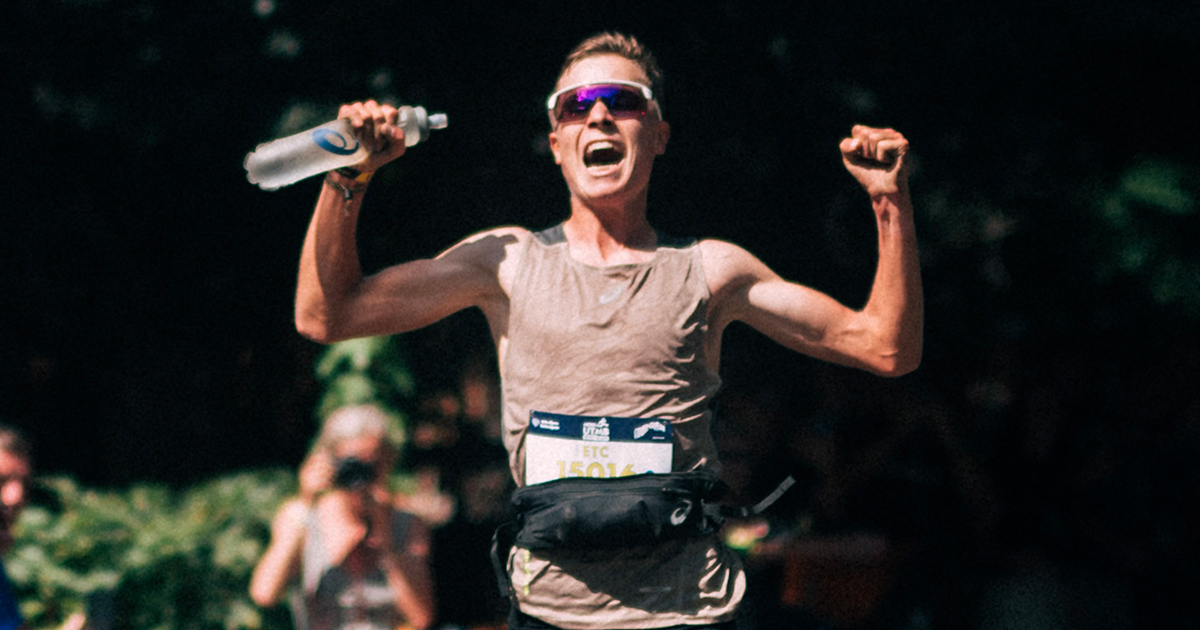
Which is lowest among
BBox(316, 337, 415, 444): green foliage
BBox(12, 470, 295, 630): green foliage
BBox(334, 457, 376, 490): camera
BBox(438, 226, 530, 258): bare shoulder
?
BBox(12, 470, 295, 630): green foliage

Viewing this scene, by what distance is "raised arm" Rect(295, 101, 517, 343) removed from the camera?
2.50 metres

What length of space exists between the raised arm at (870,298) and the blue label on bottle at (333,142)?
0.76 metres

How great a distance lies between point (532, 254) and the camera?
2705 mm

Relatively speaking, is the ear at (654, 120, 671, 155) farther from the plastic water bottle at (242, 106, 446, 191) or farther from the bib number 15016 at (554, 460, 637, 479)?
the bib number 15016 at (554, 460, 637, 479)

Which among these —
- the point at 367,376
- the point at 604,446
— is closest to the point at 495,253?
the point at 604,446

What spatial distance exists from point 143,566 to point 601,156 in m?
2.92

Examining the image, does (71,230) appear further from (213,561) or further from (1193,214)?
(1193,214)

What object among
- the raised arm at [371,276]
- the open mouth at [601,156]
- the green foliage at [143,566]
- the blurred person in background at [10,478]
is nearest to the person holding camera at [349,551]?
the green foliage at [143,566]

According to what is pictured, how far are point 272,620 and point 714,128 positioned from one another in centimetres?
250

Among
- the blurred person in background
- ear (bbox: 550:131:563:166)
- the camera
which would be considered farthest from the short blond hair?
the blurred person in background

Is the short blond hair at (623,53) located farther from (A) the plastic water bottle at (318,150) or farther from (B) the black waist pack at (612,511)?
(B) the black waist pack at (612,511)

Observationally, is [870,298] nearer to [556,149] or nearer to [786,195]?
[556,149]

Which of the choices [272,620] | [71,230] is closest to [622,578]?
[272,620]

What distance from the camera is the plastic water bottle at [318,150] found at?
2.49 m
